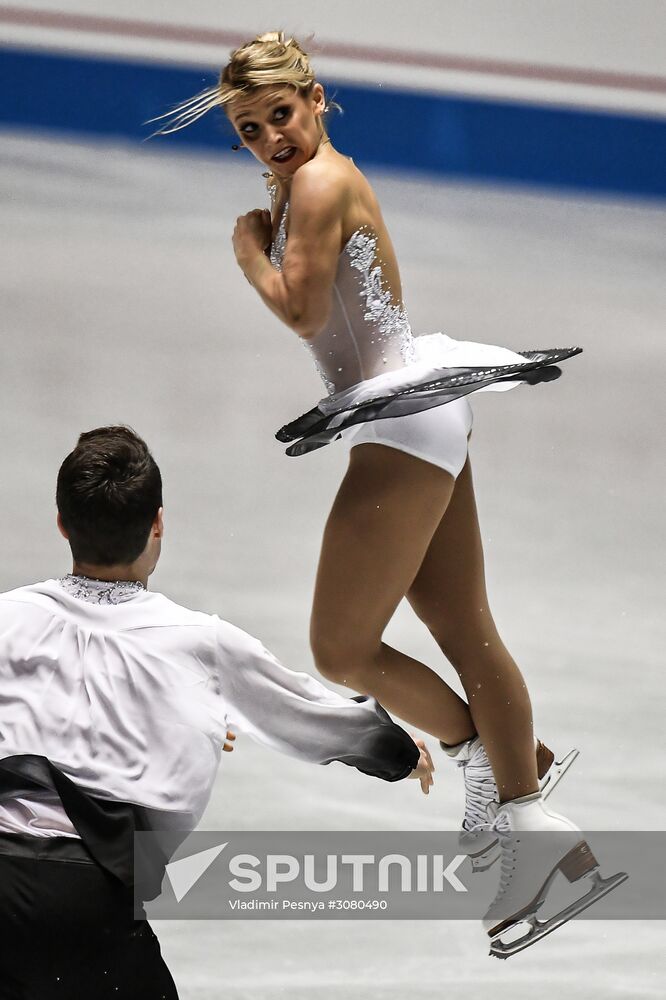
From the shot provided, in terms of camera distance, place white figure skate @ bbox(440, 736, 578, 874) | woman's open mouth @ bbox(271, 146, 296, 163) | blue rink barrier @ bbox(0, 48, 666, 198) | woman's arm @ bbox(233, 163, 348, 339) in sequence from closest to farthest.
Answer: woman's arm @ bbox(233, 163, 348, 339) → woman's open mouth @ bbox(271, 146, 296, 163) → white figure skate @ bbox(440, 736, 578, 874) → blue rink barrier @ bbox(0, 48, 666, 198)

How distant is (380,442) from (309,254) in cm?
25

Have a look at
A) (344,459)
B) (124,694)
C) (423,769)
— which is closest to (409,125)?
(344,459)

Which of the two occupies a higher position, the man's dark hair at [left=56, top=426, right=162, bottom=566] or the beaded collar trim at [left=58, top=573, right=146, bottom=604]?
the man's dark hair at [left=56, top=426, right=162, bottom=566]

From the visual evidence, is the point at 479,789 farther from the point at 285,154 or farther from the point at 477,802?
the point at 285,154

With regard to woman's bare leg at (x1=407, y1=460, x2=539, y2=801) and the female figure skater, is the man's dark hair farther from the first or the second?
woman's bare leg at (x1=407, y1=460, x2=539, y2=801)

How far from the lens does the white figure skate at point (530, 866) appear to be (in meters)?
1.83

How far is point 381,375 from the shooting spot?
1814 millimetres

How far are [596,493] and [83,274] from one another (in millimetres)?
2022

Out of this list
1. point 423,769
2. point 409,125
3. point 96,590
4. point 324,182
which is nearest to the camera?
point 96,590

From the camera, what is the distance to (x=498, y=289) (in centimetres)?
503

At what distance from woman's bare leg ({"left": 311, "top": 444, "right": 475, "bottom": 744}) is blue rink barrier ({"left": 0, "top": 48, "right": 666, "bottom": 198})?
435cm

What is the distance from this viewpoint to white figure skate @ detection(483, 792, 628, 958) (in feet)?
6.00

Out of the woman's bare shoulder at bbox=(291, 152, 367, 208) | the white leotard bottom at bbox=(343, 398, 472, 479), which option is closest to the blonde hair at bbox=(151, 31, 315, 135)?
the woman's bare shoulder at bbox=(291, 152, 367, 208)

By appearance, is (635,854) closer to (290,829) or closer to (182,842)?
(290,829)
